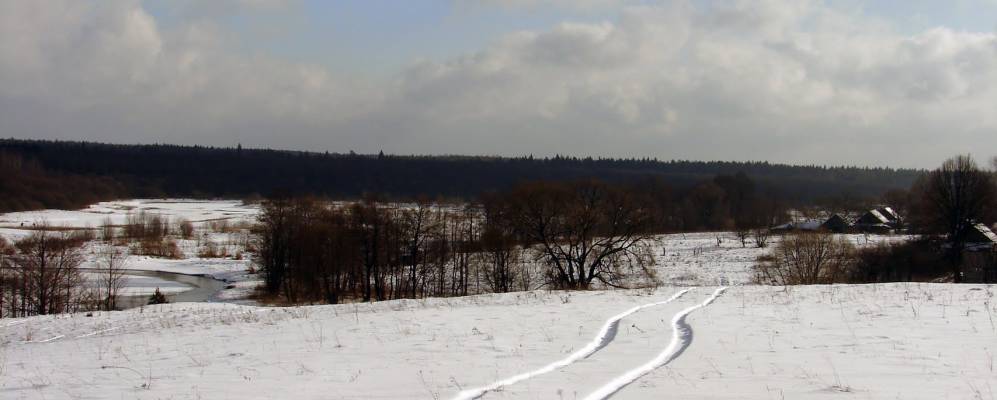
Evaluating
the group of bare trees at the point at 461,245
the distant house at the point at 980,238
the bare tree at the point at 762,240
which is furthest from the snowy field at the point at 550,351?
the bare tree at the point at 762,240

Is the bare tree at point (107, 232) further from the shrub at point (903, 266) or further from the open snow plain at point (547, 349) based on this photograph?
the shrub at point (903, 266)

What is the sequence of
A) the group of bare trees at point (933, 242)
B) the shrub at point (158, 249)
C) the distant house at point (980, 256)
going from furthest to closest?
1. the shrub at point (158, 249)
2. the group of bare trees at point (933, 242)
3. the distant house at point (980, 256)

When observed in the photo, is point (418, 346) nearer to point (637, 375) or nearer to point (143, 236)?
point (637, 375)

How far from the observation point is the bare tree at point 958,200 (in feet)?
167

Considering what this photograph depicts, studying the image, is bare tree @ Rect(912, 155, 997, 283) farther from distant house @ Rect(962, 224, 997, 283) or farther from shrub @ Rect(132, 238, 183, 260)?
shrub @ Rect(132, 238, 183, 260)

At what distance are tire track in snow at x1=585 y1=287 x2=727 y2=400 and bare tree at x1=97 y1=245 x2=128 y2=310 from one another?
35.4 metres

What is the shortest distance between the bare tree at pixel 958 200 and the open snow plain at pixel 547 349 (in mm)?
32945

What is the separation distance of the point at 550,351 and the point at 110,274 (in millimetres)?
40535

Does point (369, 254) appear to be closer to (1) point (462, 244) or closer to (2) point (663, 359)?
(1) point (462, 244)

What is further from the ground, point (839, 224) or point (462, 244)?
point (839, 224)

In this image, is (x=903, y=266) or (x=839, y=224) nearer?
(x=903, y=266)

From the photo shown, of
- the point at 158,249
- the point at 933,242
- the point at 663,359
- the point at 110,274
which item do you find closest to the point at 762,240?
the point at 933,242

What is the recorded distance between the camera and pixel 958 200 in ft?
168

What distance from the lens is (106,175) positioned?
198 metres
